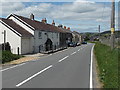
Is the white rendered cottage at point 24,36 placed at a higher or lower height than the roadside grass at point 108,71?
higher

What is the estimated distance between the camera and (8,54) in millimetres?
20922

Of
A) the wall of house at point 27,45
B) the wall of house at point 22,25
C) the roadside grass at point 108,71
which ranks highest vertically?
the wall of house at point 22,25

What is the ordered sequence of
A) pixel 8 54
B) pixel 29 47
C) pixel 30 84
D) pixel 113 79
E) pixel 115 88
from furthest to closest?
pixel 29 47
pixel 8 54
pixel 113 79
pixel 30 84
pixel 115 88

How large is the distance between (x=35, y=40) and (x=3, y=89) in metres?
25.6

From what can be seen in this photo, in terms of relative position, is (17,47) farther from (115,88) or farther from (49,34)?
(115,88)

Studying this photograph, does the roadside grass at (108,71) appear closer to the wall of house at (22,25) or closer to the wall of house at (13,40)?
the wall of house at (13,40)

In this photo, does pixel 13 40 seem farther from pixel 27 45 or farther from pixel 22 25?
pixel 22 25

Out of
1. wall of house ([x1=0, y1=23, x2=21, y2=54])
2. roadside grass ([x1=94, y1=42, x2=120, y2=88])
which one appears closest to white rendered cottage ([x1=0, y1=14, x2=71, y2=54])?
wall of house ([x1=0, y1=23, x2=21, y2=54])

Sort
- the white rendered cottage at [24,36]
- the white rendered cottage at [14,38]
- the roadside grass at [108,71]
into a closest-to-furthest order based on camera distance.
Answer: the roadside grass at [108,71] → the white rendered cottage at [14,38] → the white rendered cottage at [24,36]

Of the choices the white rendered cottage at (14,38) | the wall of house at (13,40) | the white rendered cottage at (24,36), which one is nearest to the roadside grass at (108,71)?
the white rendered cottage at (14,38)

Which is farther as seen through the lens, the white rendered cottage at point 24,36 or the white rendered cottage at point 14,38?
the white rendered cottage at point 24,36

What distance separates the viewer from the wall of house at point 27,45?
95.8 feet

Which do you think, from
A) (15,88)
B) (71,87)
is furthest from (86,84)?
(15,88)

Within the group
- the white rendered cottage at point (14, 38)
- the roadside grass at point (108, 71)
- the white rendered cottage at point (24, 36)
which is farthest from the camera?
the white rendered cottage at point (24, 36)
